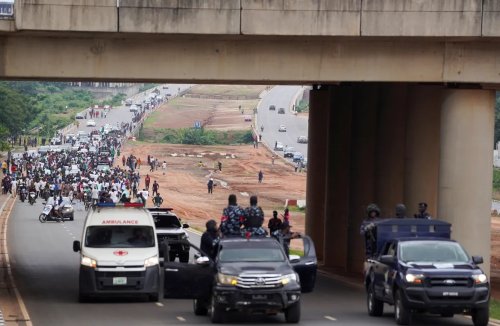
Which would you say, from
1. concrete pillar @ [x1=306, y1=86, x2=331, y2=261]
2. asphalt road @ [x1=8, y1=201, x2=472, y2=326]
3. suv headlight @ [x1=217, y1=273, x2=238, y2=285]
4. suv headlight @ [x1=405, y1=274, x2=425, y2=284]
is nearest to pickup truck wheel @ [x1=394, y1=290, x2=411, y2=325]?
suv headlight @ [x1=405, y1=274, x2=425, y2=284]

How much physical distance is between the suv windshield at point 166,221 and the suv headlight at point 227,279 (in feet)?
55.9

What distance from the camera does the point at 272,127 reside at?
169 meters

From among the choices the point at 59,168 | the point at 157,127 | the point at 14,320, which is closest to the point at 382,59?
the point at 14,320

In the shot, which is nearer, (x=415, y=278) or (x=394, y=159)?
(x=415, y=278)

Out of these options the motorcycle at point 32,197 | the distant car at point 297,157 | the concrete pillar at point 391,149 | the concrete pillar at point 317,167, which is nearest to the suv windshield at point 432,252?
the concrete pillar at point 391,149

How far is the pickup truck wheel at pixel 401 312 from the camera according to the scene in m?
24.3

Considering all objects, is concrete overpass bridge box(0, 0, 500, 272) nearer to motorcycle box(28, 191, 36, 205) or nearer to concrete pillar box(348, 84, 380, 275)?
concrete pillar box(348, 84, 380, 275)

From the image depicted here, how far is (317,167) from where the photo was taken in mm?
47844

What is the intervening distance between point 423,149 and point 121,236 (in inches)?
433

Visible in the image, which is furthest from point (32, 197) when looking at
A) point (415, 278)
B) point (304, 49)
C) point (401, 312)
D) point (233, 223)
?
point (415, 278)

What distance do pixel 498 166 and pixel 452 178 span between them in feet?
303

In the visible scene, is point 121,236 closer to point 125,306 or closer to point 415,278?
point 125,306

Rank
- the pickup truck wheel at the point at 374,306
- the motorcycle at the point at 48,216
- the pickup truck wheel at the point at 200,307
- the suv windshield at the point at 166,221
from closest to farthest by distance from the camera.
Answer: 1. the pickup truck wheel at the point at 200,307
2. the pickup truck wheel at the point at 374,306
3. the suv windshield at the point at 166,221
4. the motorcycle at the point at 48,216

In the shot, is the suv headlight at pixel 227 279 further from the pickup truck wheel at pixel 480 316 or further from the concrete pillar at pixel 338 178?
the concrete pillar at pixel 338 178
